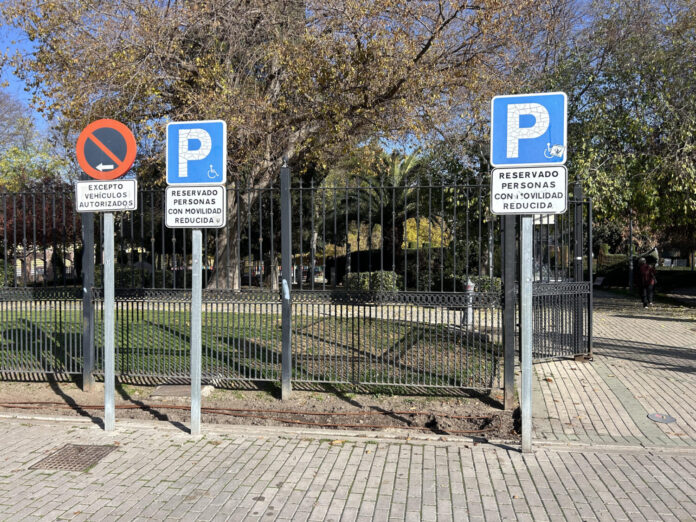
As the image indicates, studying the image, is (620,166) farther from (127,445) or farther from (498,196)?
(127,445)

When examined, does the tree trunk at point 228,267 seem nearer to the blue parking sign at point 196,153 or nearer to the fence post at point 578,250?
the blue parking sign at point 196,153

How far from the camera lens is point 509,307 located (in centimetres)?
594

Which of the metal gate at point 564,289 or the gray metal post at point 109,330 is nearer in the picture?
the gray metal post at point 109,330

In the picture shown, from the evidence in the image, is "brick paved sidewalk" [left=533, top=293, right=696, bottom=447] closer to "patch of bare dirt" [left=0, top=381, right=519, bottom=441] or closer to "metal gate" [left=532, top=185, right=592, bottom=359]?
"metal gate" [left=532, top=185, right=592, bottom=359]

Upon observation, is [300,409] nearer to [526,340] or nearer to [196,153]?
[526,340]

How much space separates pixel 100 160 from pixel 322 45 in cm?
859

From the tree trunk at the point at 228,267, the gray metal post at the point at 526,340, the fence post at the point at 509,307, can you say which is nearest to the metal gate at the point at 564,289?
the fence post at the point at 509,307

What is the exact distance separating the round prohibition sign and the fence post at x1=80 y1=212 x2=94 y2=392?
4.51 feet

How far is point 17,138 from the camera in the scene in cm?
3203

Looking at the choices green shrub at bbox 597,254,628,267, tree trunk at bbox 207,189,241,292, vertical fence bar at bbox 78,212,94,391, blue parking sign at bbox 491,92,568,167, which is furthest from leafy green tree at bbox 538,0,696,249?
green shrub at bbox 597,254,628,267

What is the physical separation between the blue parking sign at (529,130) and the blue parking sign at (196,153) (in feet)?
8.38

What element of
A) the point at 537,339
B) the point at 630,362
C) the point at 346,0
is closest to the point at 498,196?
the point at 537,339

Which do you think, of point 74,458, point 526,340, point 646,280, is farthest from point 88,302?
point 646,280

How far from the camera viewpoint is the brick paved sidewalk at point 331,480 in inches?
147
